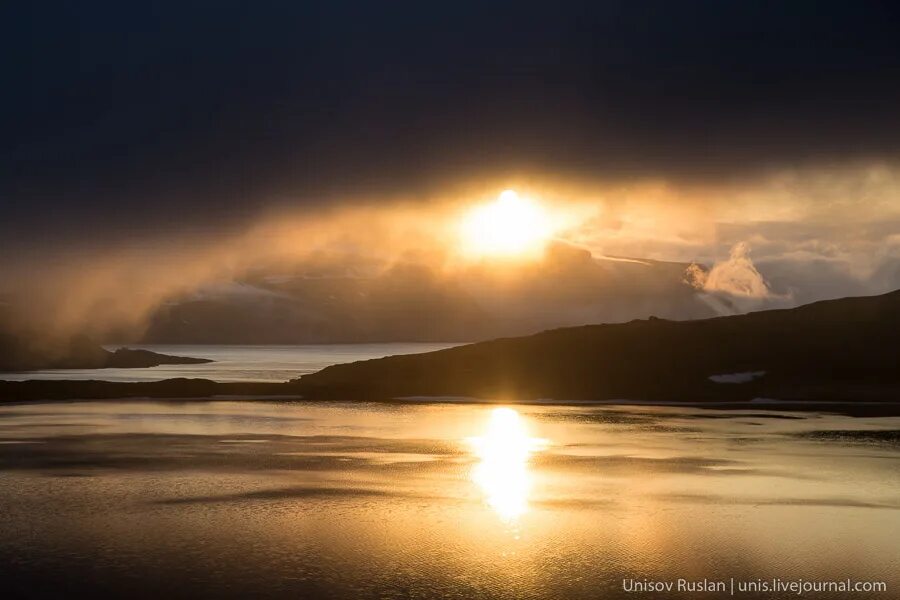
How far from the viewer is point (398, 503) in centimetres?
3278

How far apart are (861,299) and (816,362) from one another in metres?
30.2

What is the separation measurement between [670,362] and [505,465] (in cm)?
7870

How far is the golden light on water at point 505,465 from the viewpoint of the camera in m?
33.2

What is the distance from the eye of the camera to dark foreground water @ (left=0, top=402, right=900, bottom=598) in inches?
872

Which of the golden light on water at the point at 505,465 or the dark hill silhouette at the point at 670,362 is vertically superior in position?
the dark hill silhouette at the point at 670,362

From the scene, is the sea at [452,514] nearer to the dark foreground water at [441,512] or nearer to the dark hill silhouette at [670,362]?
the dark foreground water at [441,512]

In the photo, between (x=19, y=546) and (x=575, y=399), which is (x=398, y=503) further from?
(x=575, y=399)

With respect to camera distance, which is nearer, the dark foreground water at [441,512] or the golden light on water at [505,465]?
the dark foreground water at [441,512]

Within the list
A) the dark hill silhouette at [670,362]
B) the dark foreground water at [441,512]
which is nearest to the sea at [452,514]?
the dark foreground water at [441,512]

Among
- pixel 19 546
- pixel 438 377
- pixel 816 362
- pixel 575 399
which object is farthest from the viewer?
pixel 438 377

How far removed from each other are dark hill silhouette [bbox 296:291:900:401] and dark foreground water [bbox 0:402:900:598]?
4647 cm

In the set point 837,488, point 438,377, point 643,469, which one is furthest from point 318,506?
point 438,377

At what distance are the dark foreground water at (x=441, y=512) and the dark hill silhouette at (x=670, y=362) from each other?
46472 mm

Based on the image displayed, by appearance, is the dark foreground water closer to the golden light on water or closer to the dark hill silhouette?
the golden light on water
